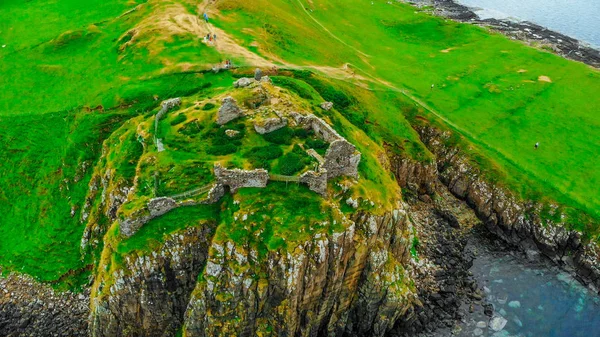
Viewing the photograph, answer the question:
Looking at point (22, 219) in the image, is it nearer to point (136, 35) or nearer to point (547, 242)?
point (136, 35)

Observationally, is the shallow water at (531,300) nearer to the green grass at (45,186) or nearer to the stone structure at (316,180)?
the stone structure at (316,180)

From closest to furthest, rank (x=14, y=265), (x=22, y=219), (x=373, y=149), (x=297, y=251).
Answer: (x=297, y=251)
(x=14, y=265)
(x=22, y=219)
(x=373, y=149)

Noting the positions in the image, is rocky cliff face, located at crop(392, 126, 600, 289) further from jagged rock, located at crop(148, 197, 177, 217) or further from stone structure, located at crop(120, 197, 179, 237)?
stone structure, located at crop(120, 197, 179, 237)

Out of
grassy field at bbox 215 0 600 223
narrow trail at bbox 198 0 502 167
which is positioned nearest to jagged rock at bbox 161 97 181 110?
narrow trail at bbox 198 0 502 167

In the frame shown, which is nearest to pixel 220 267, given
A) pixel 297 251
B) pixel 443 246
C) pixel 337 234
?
pixel 297 251

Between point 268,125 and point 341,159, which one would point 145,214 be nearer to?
point 268,125

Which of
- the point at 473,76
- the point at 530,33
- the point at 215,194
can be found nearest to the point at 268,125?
the point at 215,194
